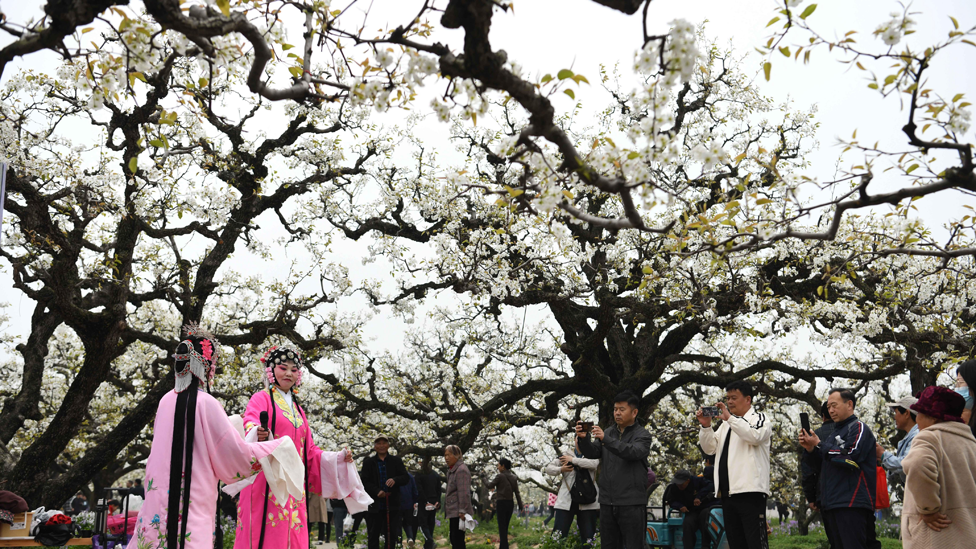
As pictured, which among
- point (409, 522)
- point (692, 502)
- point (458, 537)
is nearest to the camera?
point (692, 502)

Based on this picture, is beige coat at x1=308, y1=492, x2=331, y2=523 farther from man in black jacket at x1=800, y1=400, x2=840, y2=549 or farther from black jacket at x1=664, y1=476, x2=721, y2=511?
man in black jacket at x1=800, y1=400, x2=840, y2=549

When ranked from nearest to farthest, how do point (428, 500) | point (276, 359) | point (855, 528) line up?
point (855, 528) → point (276, 359) → point (428, 500)

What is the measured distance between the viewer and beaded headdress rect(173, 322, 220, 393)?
4.71m

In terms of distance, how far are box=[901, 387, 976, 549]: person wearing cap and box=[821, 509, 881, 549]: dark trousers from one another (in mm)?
1139

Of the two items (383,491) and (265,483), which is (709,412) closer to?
(265,483)

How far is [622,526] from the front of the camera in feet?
21.2

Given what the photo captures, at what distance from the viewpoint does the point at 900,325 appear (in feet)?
31.6

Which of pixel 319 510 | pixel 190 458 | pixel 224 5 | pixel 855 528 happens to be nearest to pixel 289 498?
pixel 190 458

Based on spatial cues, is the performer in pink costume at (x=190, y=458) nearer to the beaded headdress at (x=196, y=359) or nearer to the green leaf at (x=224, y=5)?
the beaded headdress at (x=196, y=359)

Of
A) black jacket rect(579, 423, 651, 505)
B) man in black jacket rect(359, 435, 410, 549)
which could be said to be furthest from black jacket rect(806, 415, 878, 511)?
man in black jacket rect(359, 435, 410, 549)

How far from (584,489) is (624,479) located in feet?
10.3

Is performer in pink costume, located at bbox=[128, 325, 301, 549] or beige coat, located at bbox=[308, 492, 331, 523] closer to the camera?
performer in pink costume, located at bbox=[128, 325, 301, 549]

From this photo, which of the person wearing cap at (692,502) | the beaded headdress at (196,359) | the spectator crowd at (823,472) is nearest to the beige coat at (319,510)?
the spectator crowd at (823,472)

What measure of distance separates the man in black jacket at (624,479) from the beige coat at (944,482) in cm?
265
